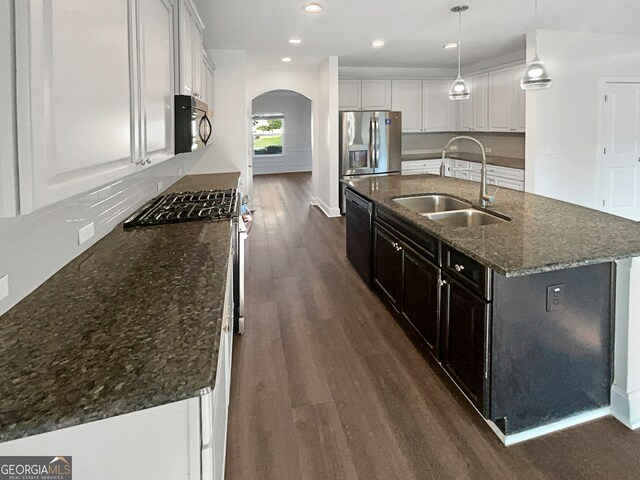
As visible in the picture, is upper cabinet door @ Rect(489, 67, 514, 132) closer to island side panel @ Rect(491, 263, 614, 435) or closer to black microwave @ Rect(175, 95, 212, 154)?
island side panel @ Rect(491, 263, 614, 435)

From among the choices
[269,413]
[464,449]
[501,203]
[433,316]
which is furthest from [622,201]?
[269,413]

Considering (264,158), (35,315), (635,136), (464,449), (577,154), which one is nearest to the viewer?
(35,315)

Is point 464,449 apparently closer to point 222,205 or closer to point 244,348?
point 244,348

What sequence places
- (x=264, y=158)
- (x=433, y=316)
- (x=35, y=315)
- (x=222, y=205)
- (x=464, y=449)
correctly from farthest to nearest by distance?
(x=264, y=158) < (x=222, y=205) < (x=433, y=316) < (x=464, y=449) < (x=35, y=315)

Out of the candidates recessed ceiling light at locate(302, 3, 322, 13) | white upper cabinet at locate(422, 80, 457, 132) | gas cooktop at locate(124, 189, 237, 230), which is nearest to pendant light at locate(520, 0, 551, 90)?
recessed ceiling light at locate(302, 3, 322, 13)

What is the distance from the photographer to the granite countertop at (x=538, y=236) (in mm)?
1740

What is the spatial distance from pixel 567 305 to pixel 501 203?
116 centimetres

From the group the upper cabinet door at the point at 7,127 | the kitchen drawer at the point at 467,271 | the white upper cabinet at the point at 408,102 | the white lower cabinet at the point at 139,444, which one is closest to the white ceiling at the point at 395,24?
the white upper cabinet at the point at 408,102

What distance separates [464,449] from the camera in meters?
1.89

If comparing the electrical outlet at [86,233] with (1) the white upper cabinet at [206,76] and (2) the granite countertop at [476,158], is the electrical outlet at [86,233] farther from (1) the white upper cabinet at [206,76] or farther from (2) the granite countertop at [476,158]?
(2) the granite countertop at [476,158]

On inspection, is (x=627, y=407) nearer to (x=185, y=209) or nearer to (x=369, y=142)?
(x=185, y=209)

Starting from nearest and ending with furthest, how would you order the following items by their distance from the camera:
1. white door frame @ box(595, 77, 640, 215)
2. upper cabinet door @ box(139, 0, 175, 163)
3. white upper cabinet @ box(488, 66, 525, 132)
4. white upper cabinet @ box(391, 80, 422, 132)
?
upper cabinet door @ box(139, 0, 175, 163)
white door frame @ box(595, 77, 640, 215)
white upper cabinet @ box(488, 66, 525, 132)
white upper cabinet @ box(391, 80, 422, 132)

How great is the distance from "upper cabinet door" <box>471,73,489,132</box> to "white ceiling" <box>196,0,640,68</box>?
0.70 m

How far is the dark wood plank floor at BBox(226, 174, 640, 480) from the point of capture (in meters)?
1.79
